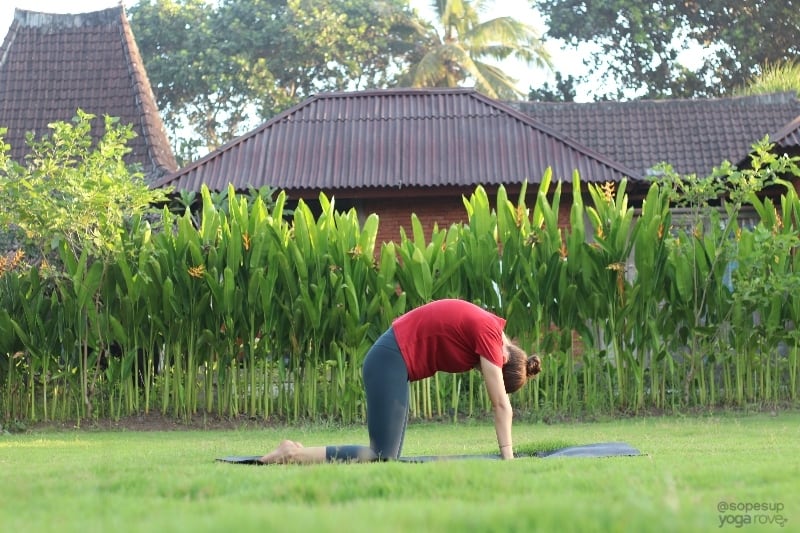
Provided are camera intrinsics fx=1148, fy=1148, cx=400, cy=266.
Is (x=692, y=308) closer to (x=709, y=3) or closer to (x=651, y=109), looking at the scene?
(x=651, y=109)

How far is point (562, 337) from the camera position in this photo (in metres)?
11.4

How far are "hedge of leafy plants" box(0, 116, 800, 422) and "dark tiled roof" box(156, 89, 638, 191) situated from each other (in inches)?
228

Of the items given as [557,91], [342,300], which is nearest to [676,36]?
[557,91]

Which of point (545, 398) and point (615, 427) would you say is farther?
point (545, 398)

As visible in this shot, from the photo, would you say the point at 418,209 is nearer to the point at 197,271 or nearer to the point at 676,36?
the point at 197,271

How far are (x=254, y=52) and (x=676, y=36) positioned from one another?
46.3ft

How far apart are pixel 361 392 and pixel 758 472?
22.2 ft

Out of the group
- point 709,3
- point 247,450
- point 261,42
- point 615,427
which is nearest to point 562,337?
point 615,427

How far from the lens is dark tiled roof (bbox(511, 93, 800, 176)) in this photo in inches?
811

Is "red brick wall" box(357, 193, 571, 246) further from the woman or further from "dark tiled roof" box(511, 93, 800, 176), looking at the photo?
the woman

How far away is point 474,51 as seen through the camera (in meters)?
38.0

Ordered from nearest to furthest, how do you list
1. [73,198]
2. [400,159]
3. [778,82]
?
1. [73,198]
2. [400,159]
3. [778,82]

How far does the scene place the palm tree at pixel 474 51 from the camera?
1437 inches

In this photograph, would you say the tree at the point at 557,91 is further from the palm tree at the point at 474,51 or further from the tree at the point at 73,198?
the tree at the point at 73,198
